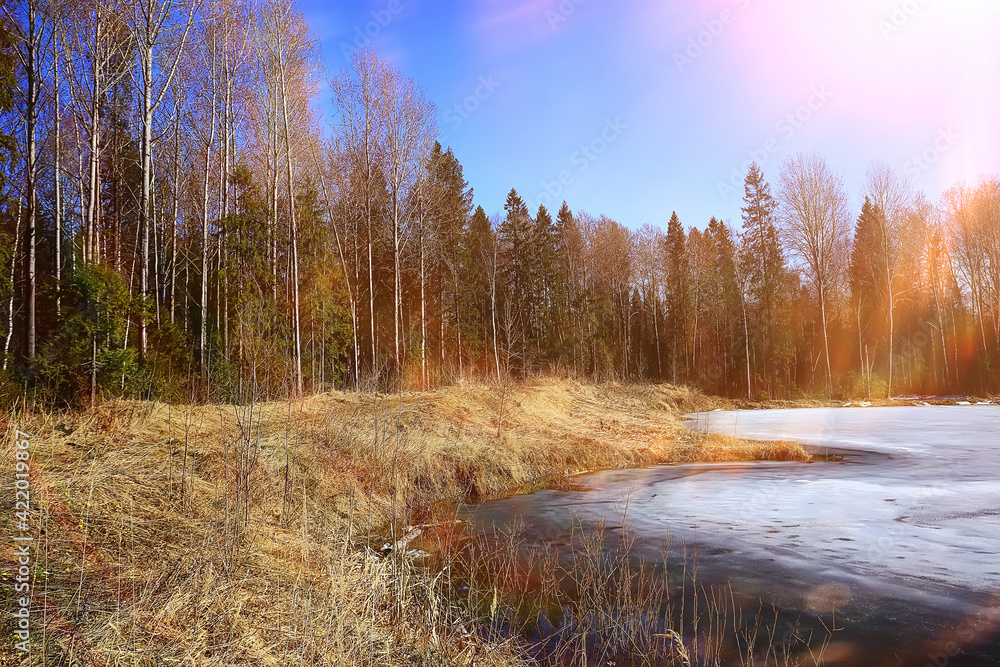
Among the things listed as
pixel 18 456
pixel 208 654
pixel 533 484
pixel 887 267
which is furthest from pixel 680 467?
pixel 887 267

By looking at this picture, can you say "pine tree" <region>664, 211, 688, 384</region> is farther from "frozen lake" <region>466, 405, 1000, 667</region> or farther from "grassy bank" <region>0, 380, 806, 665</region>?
"grassy bank" <region>0, 380, 806, 665</region>

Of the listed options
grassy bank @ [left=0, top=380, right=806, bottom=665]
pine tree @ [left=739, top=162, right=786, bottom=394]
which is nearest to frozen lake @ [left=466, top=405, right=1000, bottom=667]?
grassy bank @ [left=0, top=380, right=806, bottom=665]

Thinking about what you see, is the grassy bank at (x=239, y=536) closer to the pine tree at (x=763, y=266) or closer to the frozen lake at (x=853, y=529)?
the frozen lake at (x=853, y=529)

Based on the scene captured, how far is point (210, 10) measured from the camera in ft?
49.6

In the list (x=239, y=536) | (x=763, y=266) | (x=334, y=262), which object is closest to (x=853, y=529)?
(x=239, y=536)

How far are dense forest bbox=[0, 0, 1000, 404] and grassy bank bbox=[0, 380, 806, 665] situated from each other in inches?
48.3

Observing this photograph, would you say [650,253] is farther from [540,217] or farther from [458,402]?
[458,402]

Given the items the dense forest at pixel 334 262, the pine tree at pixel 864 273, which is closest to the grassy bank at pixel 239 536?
the dense forest at pixel 334 262

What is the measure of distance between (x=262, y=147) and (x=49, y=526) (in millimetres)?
15793

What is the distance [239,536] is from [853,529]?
628cm

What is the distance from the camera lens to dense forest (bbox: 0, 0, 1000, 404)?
970 centimetres

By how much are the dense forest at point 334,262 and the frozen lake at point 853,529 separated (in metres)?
4.59

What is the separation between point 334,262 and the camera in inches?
755

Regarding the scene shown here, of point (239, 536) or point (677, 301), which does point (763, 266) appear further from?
point (239, 536)
